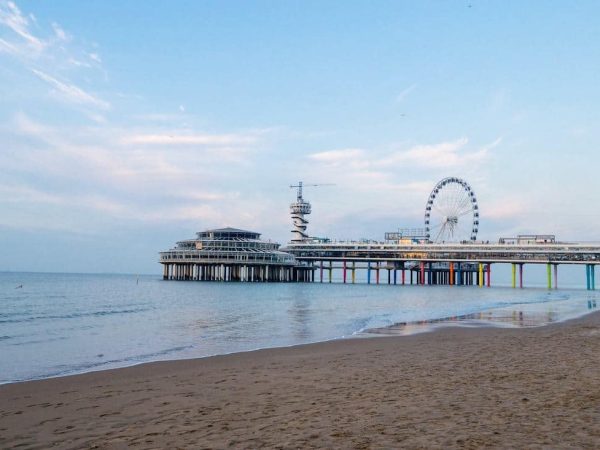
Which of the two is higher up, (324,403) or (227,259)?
(227,259)

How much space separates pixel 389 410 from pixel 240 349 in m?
10.3

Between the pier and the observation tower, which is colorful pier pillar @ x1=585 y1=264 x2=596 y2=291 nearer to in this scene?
the pier

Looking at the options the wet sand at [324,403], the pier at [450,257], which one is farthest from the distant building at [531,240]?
the wet sand at [324,403]

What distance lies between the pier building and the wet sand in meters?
101

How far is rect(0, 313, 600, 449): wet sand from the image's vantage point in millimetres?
6633

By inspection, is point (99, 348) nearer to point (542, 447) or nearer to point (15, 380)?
Answer: point (15, 380)

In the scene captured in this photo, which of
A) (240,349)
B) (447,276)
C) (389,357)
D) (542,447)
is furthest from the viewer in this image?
(447,276)

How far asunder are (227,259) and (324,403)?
108m

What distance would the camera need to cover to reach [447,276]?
13488 cm

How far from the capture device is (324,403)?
870cm

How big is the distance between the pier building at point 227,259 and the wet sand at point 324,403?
10138 centimetres

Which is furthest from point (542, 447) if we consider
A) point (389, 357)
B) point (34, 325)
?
point (34, 325)

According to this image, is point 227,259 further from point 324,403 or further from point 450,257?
point 324,403

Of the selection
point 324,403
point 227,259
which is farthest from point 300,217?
point 324,403
